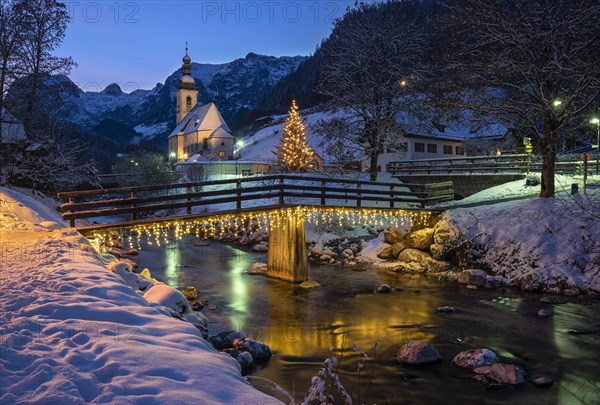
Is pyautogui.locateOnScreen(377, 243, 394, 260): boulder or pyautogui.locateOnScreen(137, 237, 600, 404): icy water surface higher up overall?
pyautogui.locateOnScreen(377, 243, 394, 260): boulder

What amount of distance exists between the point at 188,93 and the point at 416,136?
6468cm

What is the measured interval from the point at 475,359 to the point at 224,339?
5.96 m

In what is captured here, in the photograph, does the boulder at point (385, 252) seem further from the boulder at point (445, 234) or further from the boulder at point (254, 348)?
the boulder at point (254, 348)

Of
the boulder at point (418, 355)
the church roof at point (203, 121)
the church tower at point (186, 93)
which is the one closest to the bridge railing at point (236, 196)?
the boulder at point (418, 355)

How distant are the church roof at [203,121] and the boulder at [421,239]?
63.5 meters

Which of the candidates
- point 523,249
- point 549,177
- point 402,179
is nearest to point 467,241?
point 523,249

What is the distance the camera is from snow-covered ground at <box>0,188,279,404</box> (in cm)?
523

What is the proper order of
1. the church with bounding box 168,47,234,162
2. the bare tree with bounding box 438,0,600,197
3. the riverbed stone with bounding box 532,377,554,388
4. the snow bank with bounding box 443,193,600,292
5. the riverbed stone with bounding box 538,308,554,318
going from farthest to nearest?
the church with bounding box 168,47,234,162
the bare tree with bounding box 438,0,600,197
the snow bank with bounding box 443,193,600,292
the riverbed stone with bounding box 538,308,554,318
the riverbed stone with bounding box 532,377,554,388

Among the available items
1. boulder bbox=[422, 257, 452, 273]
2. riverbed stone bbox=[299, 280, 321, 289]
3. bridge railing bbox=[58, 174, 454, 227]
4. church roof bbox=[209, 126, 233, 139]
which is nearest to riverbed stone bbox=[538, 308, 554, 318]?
boulder bbox=[422, 257, 452, 273]

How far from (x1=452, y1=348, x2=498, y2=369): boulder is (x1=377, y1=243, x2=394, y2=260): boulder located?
12213mm

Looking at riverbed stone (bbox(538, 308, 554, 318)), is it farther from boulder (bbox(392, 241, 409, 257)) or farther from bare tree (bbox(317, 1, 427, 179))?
bare tree (bbox(317, 1, 427, 179))

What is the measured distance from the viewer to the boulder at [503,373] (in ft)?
30.9

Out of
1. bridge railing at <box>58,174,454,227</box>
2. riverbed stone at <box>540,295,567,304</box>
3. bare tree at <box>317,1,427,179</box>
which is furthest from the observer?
bare tree at <box>317,1,427,179</box>

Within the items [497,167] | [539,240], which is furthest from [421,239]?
[497,167]
